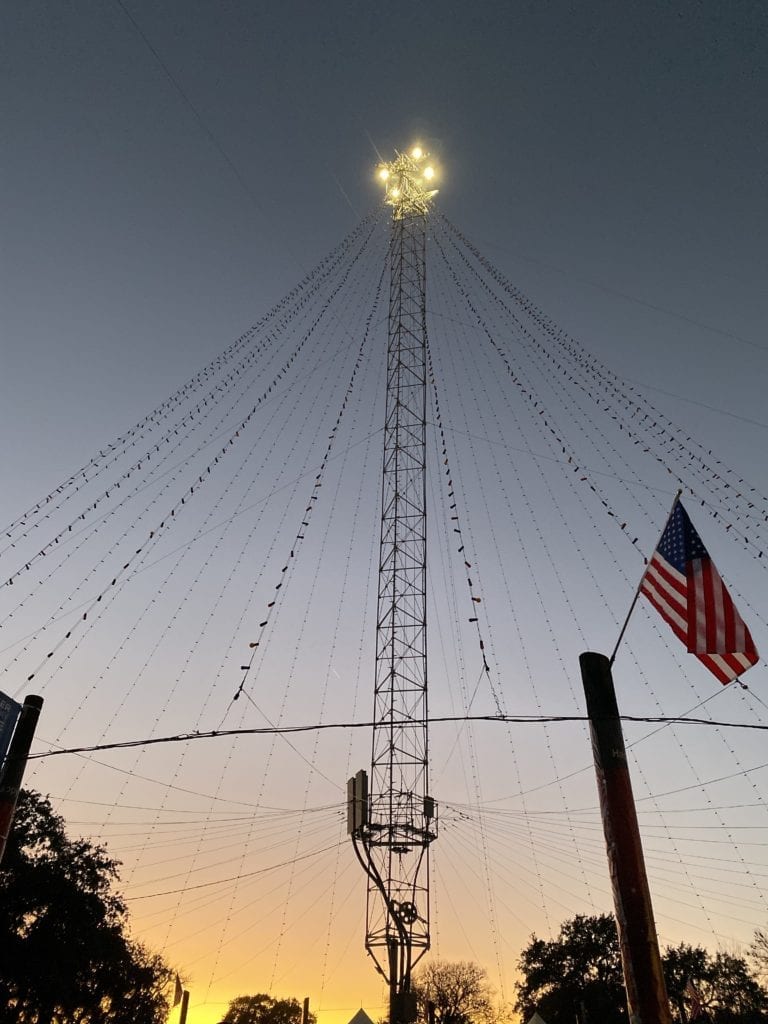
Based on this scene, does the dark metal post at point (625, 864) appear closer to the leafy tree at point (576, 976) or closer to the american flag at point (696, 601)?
the american flag at point (696, 601)

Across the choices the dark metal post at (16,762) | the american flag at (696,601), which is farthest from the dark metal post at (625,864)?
the dark metal post at (16,762)

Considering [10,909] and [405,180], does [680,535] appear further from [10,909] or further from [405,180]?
[10,909]

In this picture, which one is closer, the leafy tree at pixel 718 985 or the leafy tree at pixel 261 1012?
the leafy tree at pixel 718 985

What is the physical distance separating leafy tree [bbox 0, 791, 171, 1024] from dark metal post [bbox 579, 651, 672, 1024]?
103ft

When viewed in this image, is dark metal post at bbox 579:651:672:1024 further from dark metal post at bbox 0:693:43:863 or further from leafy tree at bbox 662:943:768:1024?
leafy tree at bbox 662:943:768:1024

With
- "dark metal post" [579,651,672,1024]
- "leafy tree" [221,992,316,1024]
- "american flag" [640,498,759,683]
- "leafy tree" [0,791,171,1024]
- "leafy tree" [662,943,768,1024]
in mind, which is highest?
"leafy tree" [221,992,316,1024]

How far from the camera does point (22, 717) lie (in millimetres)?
17266

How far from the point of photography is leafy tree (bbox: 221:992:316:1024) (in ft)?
274

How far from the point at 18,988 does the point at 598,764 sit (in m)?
32.6

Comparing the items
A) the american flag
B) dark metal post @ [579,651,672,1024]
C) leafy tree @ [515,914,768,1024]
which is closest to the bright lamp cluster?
the american flag

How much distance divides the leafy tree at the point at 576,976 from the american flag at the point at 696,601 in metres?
54.1

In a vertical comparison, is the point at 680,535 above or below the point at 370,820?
below

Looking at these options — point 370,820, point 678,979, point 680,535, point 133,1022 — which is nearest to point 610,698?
point 680,535

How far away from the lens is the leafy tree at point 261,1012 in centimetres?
8356
